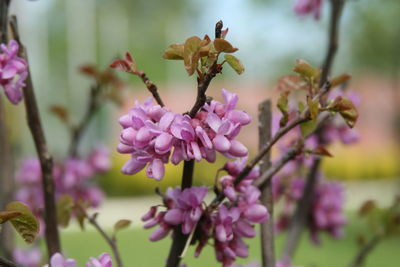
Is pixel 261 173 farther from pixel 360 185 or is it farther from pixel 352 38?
pixel 360 185

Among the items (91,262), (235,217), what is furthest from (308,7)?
(91,262)

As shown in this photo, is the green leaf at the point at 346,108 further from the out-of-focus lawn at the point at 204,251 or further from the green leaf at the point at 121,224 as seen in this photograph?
the out-of-focus lawn at the point at 204,251

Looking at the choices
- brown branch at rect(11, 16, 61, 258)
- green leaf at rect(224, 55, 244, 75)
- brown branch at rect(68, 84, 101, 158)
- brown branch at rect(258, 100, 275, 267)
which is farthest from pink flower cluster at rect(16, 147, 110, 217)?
green leaf at rect(224, 55, 244, 75)

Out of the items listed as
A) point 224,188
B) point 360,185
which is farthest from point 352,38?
point 224,188

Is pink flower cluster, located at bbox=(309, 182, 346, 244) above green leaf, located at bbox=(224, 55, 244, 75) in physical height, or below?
below

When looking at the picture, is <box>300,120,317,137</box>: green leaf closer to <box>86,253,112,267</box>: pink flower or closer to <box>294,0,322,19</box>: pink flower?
<box>86,253,112,267</box>: pink flower
